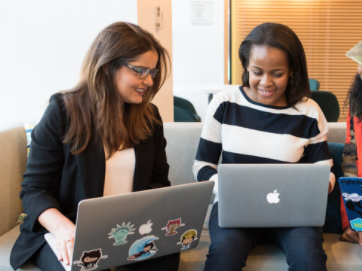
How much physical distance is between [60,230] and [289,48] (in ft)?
3.33

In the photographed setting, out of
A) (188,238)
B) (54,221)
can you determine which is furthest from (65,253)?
(188,238)

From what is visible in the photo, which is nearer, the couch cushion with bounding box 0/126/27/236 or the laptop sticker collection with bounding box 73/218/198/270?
the laptop sticker collection with bounding box 73/218/198/270

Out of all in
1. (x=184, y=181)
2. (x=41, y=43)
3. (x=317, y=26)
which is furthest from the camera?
(x=317, y=26)

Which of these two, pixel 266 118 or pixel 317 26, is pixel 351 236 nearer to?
pixel 266 118

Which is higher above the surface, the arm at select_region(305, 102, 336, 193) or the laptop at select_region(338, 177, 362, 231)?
the arm at select_region(305, 102, 336, 193)

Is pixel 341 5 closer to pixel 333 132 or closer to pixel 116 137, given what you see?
pixel 333 132

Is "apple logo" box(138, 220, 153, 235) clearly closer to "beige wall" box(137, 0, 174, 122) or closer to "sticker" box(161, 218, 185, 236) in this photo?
"sticker" box(161, 218, 185, 236)

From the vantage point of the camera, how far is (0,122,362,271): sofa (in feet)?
5.29

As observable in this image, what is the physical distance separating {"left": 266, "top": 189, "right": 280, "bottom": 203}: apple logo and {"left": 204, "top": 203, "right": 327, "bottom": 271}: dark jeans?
7.4 inches

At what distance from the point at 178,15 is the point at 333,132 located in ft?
11.6

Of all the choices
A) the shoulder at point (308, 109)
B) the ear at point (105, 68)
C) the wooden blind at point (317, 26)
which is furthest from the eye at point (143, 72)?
the wooden blind at point (317, 26)

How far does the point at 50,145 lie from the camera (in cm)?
151

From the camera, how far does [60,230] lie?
4.51ft

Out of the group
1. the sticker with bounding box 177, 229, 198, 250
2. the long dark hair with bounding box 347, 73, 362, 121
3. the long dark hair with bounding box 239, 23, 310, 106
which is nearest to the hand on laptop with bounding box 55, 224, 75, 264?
the sticker with bounding box 177, 229, 198, 250
